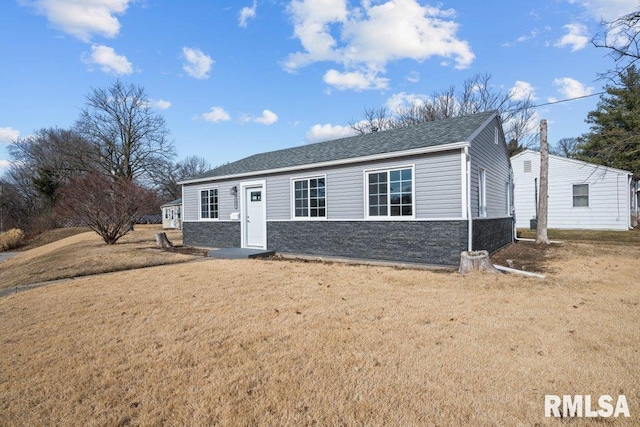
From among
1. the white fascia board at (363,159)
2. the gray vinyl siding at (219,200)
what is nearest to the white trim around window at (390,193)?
the white fascia board at (363,159)

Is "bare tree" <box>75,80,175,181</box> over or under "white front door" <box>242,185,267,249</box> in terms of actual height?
over

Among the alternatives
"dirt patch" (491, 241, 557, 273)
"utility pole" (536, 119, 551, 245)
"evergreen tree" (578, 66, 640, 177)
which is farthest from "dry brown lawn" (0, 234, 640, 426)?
"evergreen tree" (578, 66, 640, 177)

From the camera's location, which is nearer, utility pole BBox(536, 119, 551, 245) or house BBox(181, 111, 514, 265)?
house BBox(181, 111, 514, 265)

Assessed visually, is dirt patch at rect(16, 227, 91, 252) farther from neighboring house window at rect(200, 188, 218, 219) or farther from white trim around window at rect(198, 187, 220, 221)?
neighboring house window at rect(200, 188, 218, 219)

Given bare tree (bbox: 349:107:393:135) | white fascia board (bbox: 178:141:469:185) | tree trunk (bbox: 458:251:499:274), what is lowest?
tree trunk (bbox: 458:251:499:274)

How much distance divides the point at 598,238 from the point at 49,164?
4880 cm

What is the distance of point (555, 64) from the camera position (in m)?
13.5

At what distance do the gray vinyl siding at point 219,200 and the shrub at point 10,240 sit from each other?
16762 mm

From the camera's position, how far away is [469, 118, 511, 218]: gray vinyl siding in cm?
903

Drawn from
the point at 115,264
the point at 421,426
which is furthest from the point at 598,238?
the point at 115,264

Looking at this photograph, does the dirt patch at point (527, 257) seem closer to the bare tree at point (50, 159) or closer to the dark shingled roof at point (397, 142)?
the dark shingled roof at point (397, 142)

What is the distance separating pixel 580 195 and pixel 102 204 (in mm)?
25251

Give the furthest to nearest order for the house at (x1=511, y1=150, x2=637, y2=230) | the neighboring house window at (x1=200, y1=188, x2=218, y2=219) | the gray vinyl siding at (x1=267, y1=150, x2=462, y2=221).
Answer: the house at (x1=511, y1=150, x2=637, y2=230), the neighboring house window at (x1=200, y1=188, x2=218, y2=219), the gray vinyl siding at (x1=267, y1=150, x2=462, y2=221)

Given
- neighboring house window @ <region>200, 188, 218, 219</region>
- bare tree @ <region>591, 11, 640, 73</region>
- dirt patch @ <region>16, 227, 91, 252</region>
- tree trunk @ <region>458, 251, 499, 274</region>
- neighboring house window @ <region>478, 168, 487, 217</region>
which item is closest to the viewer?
tree trunk @ <region>458, 251, 499, 274</region>
